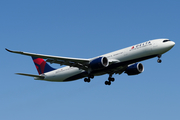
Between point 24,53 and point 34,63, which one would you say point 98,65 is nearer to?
point 24,53

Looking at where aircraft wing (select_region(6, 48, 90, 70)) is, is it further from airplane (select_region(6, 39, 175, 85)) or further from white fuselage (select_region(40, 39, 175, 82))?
white fuselage (select_region(40, 39, 175, 82))

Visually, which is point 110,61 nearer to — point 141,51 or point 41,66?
point 141,51

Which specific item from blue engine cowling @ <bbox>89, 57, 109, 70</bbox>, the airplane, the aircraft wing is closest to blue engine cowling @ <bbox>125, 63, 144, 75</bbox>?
the airplane

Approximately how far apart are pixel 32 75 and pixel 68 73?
5960mm

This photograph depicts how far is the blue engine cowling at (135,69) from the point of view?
4672 cm

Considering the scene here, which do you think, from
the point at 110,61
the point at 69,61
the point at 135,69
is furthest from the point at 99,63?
the point at 135,69

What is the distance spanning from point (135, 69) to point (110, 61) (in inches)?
258

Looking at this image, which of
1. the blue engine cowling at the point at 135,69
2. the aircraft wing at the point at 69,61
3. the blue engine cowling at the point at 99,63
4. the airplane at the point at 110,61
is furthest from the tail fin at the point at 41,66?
the blue engine cowling at the point at 135,69

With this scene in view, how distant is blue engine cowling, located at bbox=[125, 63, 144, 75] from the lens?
153 ft

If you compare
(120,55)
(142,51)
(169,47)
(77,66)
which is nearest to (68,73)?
(77,66)

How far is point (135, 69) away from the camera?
1839 inches

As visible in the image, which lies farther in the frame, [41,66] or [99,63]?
[41,66]

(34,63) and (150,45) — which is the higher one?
(34,63)

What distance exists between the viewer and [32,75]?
157 feet
